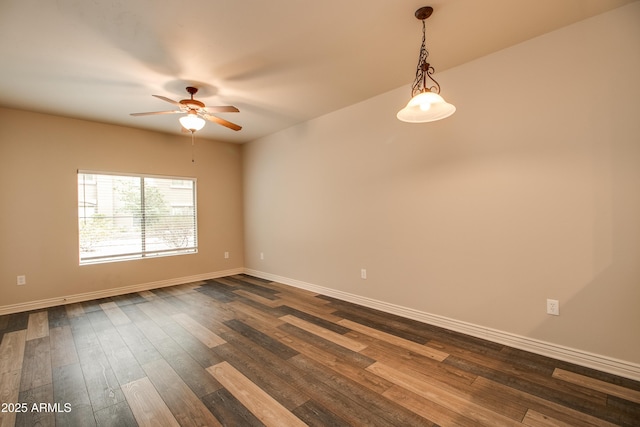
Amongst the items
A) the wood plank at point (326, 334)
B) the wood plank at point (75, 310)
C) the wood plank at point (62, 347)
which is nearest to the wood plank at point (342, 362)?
the wood plank at point (326, 334)

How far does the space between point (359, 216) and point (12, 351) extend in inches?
148

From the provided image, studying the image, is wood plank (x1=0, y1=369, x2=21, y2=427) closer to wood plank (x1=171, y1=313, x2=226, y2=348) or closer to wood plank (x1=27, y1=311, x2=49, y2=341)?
wood plank (x1=27, y1=311, x2=49, y2=341)

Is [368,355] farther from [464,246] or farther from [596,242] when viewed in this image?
[596,242]

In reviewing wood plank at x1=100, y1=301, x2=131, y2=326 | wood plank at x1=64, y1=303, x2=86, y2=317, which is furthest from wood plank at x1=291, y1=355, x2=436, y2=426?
wood plank at x1=64, y1=303, x2=86, y2=317

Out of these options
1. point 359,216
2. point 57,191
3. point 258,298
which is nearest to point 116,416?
point 258,298

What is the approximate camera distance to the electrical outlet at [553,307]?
240 centimetres

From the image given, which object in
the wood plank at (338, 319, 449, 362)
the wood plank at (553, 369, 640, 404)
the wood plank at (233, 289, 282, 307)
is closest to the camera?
the wood plank at (553, 369, 640, 404)

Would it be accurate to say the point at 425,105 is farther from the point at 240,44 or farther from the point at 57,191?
the point at 57,191

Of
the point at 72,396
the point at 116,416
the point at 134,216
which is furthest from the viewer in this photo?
the point at 134,216

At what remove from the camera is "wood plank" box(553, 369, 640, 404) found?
192cm

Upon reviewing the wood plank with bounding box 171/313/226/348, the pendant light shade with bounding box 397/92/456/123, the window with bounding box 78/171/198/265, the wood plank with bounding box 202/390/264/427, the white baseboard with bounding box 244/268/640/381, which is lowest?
the wood plank with bounding box 202/390/264/427

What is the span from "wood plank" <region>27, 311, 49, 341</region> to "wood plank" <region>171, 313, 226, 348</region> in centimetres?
125

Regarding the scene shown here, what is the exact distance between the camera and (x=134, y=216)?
480 cm

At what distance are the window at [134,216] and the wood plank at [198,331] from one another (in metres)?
1.92
